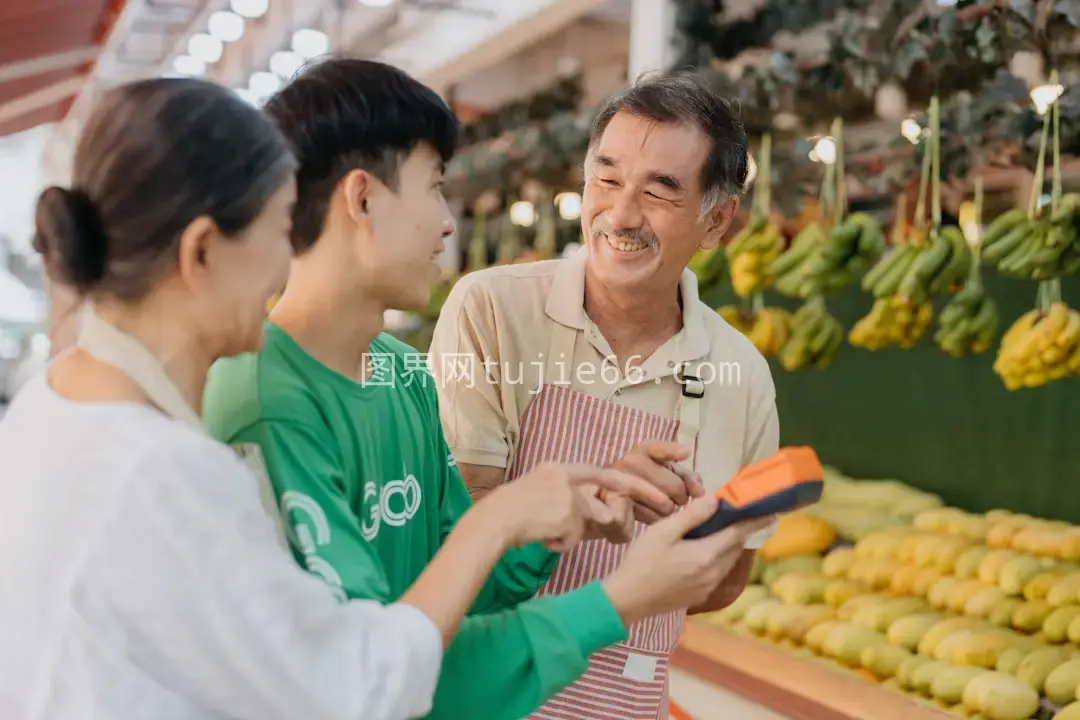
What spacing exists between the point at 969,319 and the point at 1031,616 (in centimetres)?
79

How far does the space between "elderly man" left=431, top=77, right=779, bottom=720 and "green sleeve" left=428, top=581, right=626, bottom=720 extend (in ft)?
2.01

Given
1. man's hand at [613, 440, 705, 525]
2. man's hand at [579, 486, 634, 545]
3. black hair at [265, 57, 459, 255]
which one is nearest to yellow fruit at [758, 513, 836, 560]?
man's hand at [613, 440, 705, 525]

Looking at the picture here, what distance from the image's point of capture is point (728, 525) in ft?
3.94

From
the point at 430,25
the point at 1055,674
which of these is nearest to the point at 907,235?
the point at 1055,674

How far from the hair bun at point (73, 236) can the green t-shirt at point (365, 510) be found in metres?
0.22

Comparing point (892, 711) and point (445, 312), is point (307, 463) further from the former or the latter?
point (892, 711)

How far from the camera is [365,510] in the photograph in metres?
1.22

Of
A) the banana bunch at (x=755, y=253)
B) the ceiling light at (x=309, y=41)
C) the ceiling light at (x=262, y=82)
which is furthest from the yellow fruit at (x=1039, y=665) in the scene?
the ceiling light at (x=262, y=82)

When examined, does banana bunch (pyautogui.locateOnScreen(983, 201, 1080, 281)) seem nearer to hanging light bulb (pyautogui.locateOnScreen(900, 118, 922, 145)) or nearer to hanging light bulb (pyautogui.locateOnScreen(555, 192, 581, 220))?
hanging light bulb (pyautogui.locateOnScreen(900, 118, 922, 145))

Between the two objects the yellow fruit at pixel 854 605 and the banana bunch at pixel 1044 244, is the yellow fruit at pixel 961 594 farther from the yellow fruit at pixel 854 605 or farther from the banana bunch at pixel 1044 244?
the banana bunch at pixel 1044 244

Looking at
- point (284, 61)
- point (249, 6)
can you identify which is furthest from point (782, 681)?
point (284, 61)

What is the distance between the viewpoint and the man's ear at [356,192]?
3.89 feet

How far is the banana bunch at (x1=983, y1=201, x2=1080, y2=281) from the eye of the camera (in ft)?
8.43

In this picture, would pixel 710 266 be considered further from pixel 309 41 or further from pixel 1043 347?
pixel 309 41
